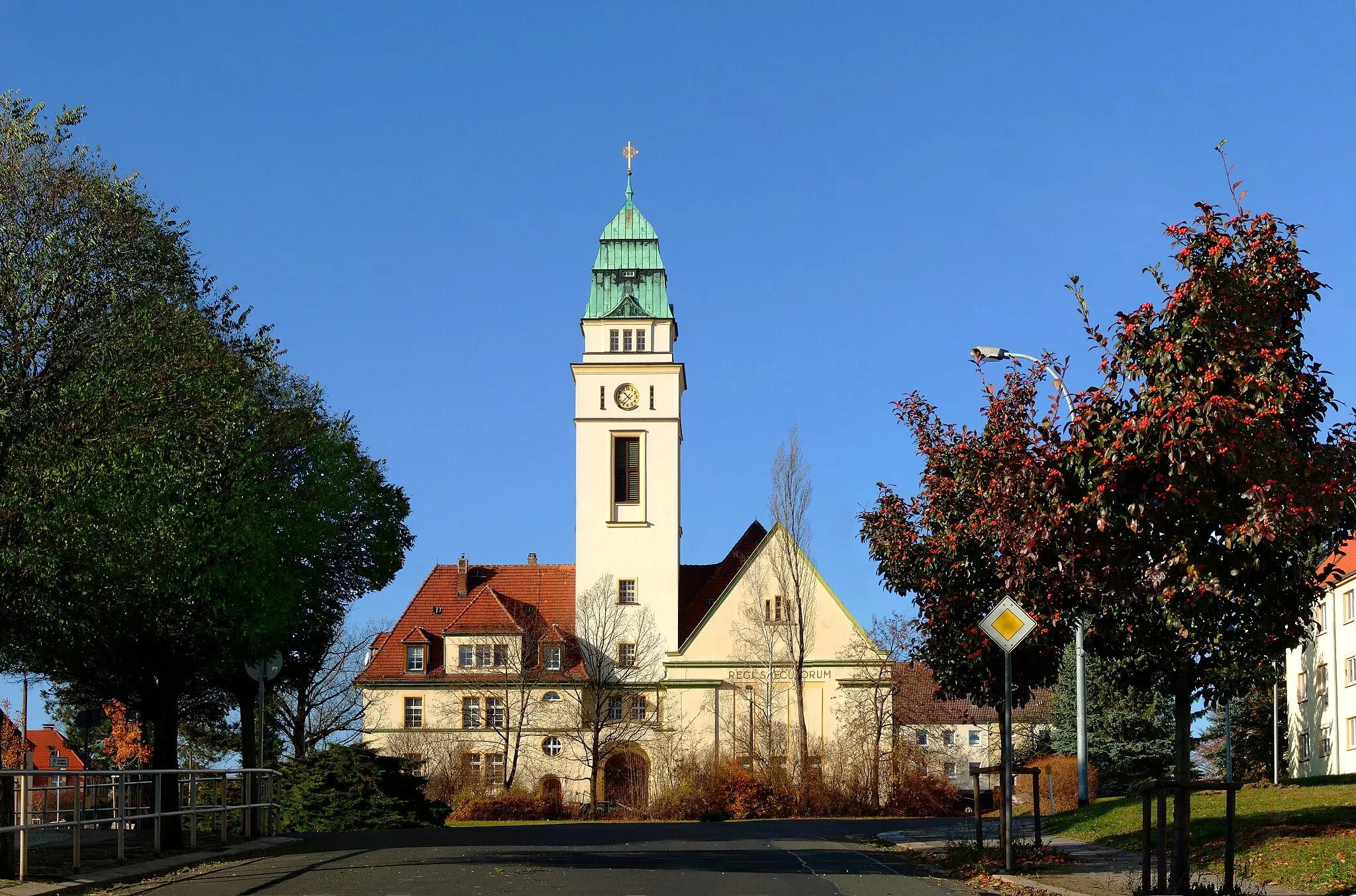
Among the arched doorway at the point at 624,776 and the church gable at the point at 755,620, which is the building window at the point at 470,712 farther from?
the church gable at the point at 755,620

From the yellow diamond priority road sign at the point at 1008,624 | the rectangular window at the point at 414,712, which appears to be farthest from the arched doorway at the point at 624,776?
the yellow diamond priority road sign at the point at 1008,624

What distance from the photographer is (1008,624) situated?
53.0 feet

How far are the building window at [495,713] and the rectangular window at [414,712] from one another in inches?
133

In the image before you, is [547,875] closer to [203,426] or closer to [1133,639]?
[1133,639]

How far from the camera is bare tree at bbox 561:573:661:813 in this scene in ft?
223

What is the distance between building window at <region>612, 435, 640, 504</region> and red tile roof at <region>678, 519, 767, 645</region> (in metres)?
4.23

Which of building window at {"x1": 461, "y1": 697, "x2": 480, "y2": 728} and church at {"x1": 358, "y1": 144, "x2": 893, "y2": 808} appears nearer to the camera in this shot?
church at {"x1": 358, "y1": 144, "x2": 893, "y2": 808}

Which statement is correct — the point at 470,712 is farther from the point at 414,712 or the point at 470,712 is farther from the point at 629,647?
the point at 629,647

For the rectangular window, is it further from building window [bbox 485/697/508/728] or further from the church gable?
the church gable

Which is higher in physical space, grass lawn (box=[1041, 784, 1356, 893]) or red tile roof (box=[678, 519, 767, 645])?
red tile roof (box=[678, 519, 767, 645])

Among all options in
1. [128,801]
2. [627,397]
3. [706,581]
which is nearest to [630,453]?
[627,397]

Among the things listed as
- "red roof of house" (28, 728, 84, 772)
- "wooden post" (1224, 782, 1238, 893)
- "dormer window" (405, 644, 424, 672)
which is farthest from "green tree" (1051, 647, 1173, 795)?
"red roof of house" (28, 728, 84, 772)

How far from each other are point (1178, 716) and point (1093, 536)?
2175mm

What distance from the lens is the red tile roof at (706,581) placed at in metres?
69.9
